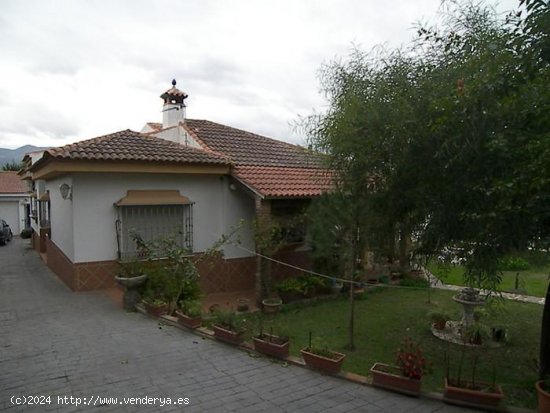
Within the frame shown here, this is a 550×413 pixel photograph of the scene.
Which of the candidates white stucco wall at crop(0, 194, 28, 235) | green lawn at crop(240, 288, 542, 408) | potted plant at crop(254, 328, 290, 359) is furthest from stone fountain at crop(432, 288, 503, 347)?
white stucco wall at crop(0, 194, 28, 235)

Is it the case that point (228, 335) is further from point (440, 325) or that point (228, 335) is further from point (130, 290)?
point (440, 325)

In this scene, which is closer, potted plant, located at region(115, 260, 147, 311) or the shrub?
the shrub

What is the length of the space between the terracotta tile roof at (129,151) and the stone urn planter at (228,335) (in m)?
5.24

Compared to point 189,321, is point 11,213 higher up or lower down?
higher up

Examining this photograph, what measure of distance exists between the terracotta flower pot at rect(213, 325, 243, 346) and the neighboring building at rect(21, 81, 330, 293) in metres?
3.81

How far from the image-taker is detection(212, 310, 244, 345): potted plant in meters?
6.81

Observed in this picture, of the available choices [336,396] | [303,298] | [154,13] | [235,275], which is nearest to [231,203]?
[235,275]

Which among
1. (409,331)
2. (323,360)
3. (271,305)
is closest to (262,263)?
(271,305)

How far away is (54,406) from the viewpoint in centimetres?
462

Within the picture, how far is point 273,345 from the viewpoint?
6.34 metres

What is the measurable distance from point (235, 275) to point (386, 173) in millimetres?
6947

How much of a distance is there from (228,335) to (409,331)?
437cm

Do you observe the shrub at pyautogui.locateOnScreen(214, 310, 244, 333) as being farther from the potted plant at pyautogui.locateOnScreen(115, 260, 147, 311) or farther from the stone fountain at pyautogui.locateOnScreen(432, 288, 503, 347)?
the stone fountain at pyautogui.locateOnScreen(432, 288, 503, 347)

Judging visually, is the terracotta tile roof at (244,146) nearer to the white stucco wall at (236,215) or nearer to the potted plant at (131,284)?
the white stucco wall at (236,215)
